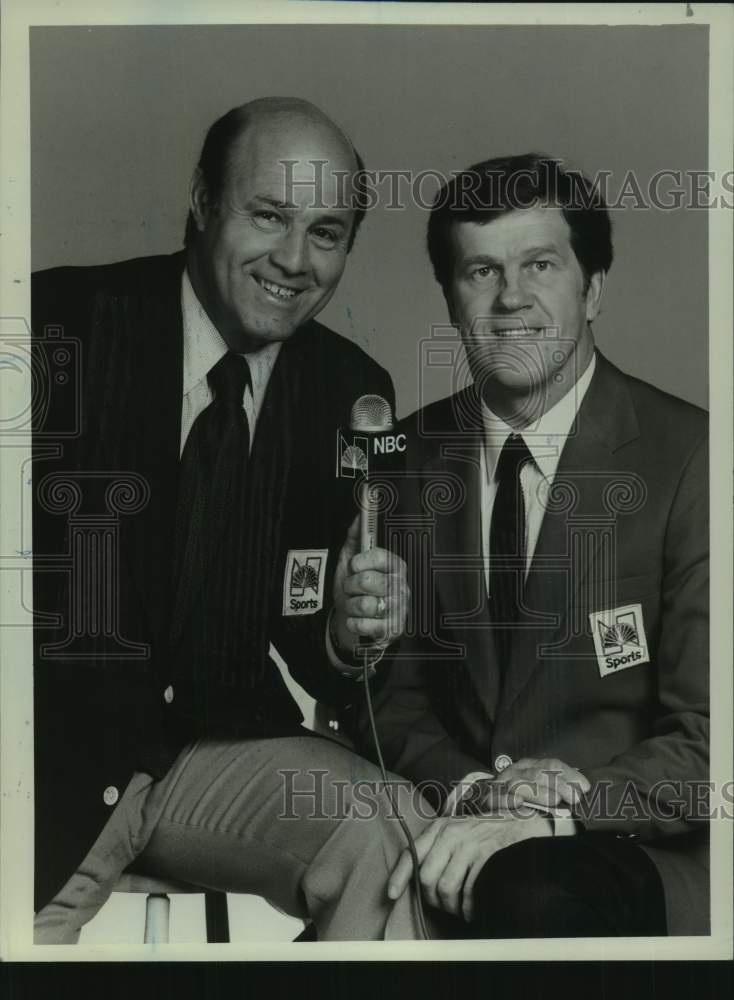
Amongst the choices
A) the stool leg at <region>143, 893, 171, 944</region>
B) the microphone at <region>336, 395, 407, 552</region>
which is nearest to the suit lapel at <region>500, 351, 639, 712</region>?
the microphone at <region>336, 395, 407, 552</region>

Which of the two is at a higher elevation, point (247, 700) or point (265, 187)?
A: point (265, 187)

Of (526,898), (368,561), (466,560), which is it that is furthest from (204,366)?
(526,898)

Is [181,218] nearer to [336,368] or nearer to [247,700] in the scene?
[336,368]

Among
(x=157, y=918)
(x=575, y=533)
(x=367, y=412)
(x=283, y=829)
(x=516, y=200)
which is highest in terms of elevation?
(x=516, y=200)

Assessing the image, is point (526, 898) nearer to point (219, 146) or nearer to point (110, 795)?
point (110, 795)

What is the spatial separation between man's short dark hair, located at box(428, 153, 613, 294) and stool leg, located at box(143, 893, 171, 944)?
1540 millimetres

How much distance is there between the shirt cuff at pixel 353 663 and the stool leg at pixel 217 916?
0.58 meters

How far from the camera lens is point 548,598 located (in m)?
2.66

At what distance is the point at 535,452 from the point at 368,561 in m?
0.46

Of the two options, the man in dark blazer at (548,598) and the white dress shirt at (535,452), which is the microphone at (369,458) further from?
the white dress shirt at (535,452)

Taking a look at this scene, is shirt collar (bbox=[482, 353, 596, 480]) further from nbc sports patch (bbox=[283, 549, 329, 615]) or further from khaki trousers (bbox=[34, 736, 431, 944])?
khaki trousers (bbox=[34, 736, 431, 944])

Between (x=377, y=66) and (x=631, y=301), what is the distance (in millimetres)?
790

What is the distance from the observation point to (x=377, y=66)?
2.66 metres
